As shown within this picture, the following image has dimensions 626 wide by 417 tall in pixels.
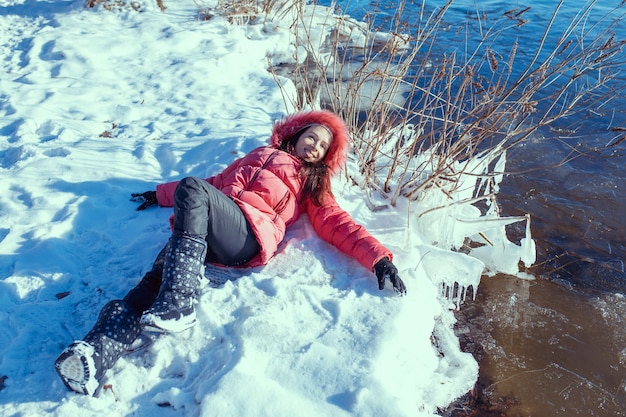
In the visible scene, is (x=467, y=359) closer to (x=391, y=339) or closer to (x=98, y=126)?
(x=391, y=339)

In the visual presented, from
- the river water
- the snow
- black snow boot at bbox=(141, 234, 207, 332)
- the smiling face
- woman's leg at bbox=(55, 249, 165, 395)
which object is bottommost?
the river water

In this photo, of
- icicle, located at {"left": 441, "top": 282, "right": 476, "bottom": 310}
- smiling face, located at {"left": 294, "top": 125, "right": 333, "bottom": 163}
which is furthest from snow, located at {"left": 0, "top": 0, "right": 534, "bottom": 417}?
smiling face, located at {"left": 294, "top": 125, "right": 333, "bottom": 163}

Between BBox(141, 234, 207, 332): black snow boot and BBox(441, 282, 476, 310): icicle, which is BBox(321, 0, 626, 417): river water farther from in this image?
BBox(141, 234, 207, 332): black snow boot

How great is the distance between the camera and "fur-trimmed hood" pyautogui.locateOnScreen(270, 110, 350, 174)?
294 cm

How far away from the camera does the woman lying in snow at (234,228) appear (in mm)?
2010

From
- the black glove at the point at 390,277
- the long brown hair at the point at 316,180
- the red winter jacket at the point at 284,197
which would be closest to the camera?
the black glove at the point at 390,277

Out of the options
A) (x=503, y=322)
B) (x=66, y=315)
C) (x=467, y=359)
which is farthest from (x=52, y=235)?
(x=503, y=322)

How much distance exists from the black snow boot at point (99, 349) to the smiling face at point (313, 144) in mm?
1289

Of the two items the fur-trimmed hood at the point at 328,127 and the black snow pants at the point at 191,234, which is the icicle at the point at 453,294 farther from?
the black snow pants at the point at 191,234

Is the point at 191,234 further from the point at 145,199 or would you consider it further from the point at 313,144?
the point at 145,199

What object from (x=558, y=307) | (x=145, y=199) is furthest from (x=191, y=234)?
(x=558, y=307)

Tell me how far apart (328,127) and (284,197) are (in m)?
0.54

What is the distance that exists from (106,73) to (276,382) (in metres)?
4.36

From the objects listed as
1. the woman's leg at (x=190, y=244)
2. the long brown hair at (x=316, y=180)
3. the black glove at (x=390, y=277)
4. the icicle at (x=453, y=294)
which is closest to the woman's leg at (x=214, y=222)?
the woman's leg at (x=190, y=244)
